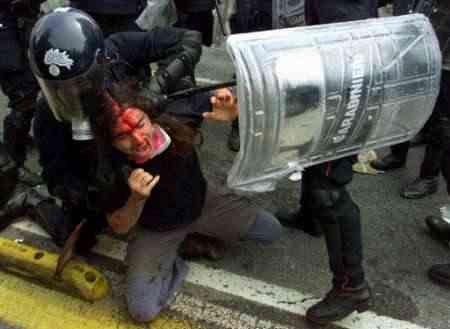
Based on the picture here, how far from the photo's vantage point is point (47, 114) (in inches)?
101

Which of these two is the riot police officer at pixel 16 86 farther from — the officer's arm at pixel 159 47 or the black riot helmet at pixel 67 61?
the black riot helmet at pixel 67 61

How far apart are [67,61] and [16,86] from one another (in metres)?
1.52

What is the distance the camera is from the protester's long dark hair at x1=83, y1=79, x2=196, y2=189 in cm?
232

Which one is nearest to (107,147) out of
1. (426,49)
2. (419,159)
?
(426,49)

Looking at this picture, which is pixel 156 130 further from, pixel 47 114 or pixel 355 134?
pixel 355 134

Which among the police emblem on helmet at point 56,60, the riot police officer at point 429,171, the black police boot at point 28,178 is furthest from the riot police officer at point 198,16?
the police emblem on helmet at point 56,60

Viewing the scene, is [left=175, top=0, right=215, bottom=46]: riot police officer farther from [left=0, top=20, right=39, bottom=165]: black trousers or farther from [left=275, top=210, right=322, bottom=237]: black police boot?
[left=275, top=210, right=322, bottom=237]: black police boot

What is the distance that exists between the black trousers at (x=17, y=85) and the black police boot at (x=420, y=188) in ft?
8.20

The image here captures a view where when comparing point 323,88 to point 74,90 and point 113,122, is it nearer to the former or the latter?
point 113,122

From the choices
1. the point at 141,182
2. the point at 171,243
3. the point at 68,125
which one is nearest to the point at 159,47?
the point at 68,125

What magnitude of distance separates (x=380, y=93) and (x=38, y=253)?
1948 mm

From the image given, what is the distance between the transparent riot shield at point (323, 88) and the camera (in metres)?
2.10

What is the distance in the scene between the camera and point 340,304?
2639 millimetres

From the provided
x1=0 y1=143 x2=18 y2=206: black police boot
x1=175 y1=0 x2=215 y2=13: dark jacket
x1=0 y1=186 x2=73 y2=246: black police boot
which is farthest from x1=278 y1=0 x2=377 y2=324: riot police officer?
x1=0 y1=143 x2=18 y2=206: black police boot
